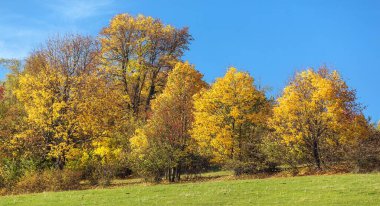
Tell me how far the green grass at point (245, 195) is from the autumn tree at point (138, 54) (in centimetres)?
3735

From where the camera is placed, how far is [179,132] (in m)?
39.2

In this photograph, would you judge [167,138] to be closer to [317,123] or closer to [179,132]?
[179,132]

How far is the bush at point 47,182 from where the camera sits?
3466 centimetres

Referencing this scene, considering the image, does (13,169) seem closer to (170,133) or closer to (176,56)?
(170,133)

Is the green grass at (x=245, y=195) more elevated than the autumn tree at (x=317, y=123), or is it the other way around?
the autumn tree at (x=317, y=123)

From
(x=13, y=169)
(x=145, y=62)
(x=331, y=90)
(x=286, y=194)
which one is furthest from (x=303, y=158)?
(x=145, y=62)

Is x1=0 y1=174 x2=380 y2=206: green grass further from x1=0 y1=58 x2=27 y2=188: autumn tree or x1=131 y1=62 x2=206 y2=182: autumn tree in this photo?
x1=0 y1=58 x2=27 y2=188: autumn tree

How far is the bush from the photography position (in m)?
34.7

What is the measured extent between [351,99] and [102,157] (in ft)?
79.2

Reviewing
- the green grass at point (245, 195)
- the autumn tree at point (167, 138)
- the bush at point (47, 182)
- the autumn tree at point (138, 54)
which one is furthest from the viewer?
the autumn tree at point (138, 54)

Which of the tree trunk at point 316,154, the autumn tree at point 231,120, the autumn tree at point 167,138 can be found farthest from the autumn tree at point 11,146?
the tree trunk at point 316,154

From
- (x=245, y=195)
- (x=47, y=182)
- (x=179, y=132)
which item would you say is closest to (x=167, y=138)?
(x=179, y=132)

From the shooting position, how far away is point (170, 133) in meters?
38.4

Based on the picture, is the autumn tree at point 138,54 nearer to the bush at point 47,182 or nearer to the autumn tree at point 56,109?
the autumn tree at point 56,109
